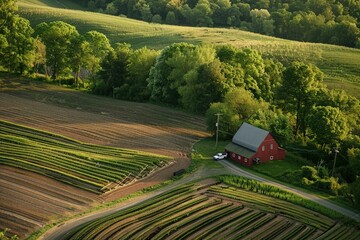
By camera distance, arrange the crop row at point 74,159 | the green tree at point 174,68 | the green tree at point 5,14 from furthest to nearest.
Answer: the green tree at point 5,14 → the green tree at point 174,68 → the crop row at point 74,159

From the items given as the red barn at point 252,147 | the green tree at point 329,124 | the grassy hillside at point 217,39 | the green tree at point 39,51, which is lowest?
the red barn at point 252,147

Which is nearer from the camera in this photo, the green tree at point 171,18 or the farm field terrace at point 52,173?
the farm field terrace at point 52,173

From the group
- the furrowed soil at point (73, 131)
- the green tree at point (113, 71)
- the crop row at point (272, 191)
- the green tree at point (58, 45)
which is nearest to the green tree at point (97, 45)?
the green tree at point (58, 45)

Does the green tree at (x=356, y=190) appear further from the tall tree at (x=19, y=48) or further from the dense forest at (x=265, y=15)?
the dense forest at (x=265, y=15)

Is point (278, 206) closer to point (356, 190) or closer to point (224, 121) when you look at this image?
point (356, 190)

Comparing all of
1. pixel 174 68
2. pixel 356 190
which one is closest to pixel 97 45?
pixel 174 68

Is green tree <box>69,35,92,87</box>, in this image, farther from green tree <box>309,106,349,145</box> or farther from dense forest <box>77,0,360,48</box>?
dense forest <box>77,0,360,48</box>
